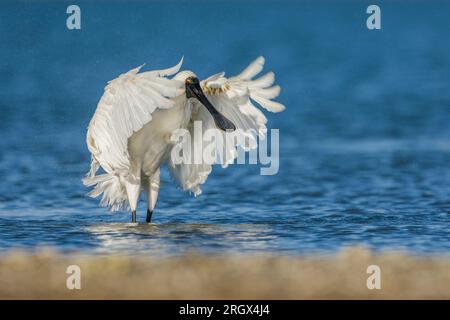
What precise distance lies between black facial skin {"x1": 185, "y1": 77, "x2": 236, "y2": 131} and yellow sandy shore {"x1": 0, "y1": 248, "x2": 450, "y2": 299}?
2.21 m

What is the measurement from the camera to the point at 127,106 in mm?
12562

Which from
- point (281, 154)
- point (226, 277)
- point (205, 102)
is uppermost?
point (281, 154)

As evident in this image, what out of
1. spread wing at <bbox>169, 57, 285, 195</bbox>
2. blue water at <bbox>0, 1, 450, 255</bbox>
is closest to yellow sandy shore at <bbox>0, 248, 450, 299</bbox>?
blue water at <bbox>0, 1, 450, 255</bbox>

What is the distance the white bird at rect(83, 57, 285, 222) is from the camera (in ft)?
41.1

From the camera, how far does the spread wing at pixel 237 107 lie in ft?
45.4

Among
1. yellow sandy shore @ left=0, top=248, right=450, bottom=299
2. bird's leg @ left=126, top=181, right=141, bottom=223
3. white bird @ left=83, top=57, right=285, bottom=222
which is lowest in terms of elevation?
yellow sandy shore @ left=0, top=248, right=450, bottom=299

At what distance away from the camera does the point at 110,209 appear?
14.4 m

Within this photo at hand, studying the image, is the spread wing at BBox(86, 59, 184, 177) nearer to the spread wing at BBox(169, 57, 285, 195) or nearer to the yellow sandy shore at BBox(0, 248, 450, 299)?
the spread wing at BBox(169, 57, 285, 195)

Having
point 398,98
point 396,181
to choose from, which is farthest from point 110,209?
point 398,98

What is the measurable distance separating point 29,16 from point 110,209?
57.7m

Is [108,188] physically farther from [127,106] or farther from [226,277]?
[226,277]

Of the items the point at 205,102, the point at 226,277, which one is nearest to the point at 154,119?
the point at 205,102

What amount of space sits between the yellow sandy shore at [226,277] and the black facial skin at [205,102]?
221 cm

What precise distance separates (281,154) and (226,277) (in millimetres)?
11732
